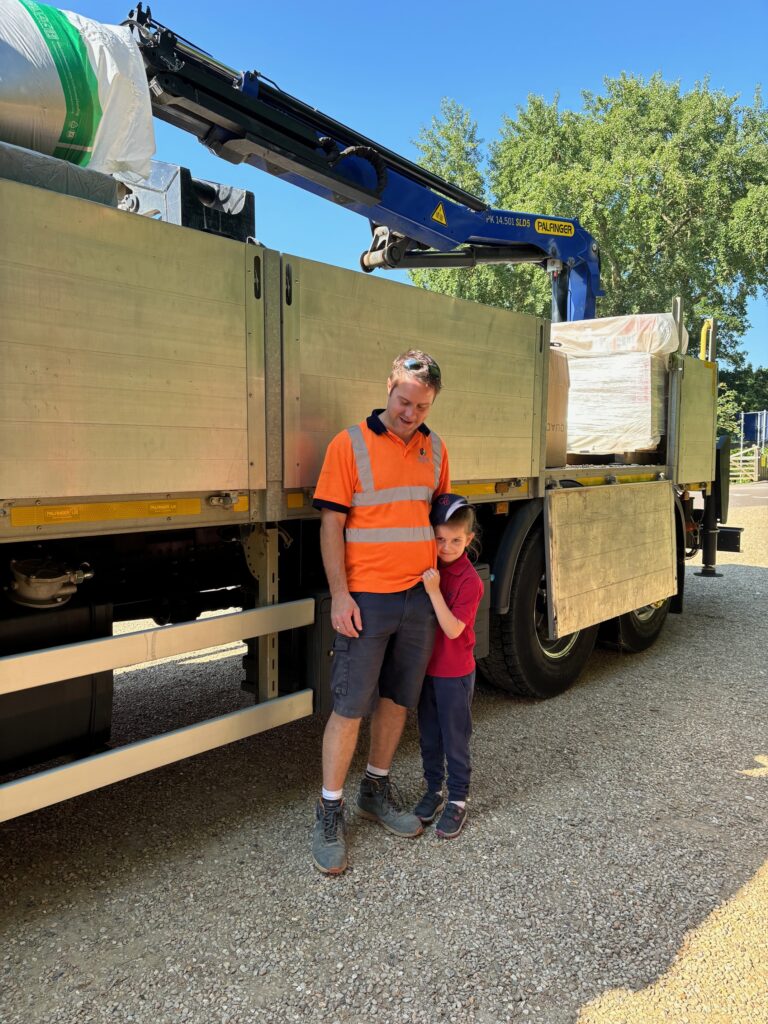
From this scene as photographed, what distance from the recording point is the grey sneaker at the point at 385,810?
3088 millimetres

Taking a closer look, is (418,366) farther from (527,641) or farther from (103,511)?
(527,641)

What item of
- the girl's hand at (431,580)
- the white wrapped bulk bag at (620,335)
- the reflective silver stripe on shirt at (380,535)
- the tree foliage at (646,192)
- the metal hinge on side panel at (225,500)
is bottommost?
the girl's hand at (431,580)

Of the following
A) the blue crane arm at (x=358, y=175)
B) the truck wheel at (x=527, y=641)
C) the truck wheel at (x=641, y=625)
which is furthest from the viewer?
the truck wheel at (x=641, y=625)

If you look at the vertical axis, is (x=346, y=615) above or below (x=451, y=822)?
above

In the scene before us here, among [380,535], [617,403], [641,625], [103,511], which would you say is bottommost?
[641,625]

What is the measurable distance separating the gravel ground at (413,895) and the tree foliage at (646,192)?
23.5m

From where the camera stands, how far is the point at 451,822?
3.10m

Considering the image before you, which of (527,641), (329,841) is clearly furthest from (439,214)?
(329,841)

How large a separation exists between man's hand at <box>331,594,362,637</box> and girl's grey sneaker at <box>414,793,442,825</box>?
35.2 inches

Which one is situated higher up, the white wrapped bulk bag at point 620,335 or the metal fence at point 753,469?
the white wrapped bulk bag at point 620,335

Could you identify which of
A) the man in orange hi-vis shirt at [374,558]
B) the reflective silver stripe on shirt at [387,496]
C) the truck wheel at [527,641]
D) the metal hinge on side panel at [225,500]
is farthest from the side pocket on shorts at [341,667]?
the truck wheel at [527,641]

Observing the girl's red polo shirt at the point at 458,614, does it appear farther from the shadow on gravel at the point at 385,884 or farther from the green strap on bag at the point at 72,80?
the green strap on bag at the point at 72,80

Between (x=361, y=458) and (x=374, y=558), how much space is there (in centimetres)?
39

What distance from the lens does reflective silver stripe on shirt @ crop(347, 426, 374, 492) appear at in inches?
111
